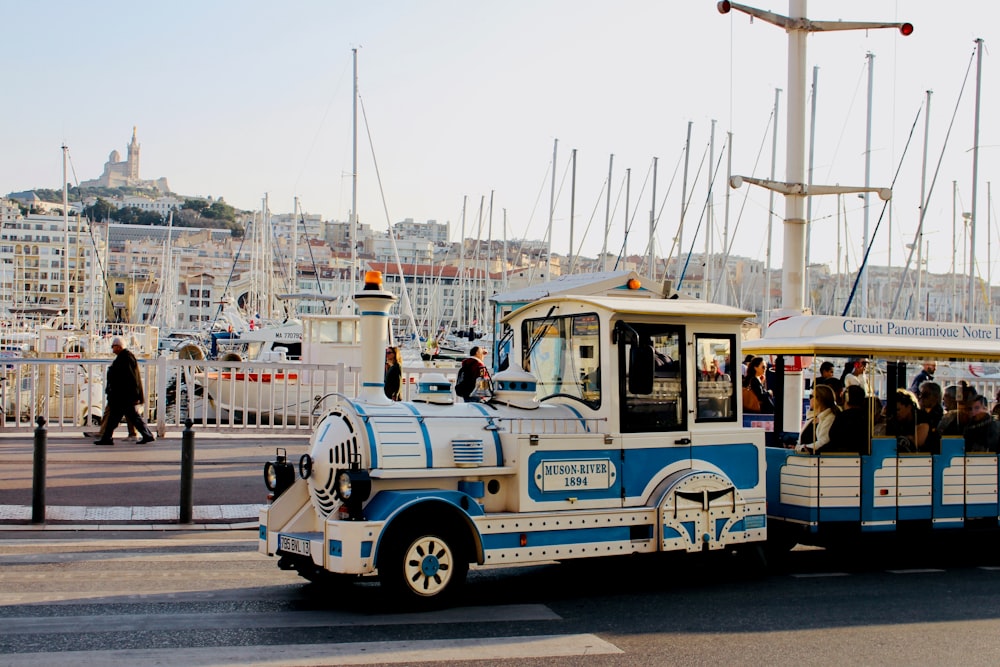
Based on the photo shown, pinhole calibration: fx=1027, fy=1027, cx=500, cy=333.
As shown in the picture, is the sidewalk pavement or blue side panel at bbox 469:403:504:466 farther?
the sidewalk pavement

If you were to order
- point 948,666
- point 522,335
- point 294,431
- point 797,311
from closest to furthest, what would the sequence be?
1. point 948,666
2. point 522,335
3. point 797,311
4. point 294,431

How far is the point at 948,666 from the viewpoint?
6.70m

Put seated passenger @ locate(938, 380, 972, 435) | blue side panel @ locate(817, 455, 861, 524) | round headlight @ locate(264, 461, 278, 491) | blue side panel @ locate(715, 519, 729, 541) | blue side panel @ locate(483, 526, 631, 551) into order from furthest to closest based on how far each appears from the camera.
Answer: seated passenger @ locate(938, 380, 972, 435) → blue side panel @ locate(817, 455, 861, 524) → blue side panel @ locate(715, 519, 729, 541) → round headlight @ locate(264, 461, 278, 491) → blue side panel @ locate(483, 526, 631, 551)

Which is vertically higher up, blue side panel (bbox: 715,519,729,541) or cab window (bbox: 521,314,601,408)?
cab window (bbox: 521,314,601,408)

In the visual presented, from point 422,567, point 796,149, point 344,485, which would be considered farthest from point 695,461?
point 796,149

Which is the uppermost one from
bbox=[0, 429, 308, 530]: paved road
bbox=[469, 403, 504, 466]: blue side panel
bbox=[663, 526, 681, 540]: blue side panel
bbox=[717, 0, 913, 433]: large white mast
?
bbox=[717, 0, 913, 433]: large white mast

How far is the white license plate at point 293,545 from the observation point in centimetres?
787

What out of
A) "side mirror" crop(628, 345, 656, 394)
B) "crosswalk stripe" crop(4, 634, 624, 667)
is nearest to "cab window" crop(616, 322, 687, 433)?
"side mirror" crop(628, 345, 656, 394)

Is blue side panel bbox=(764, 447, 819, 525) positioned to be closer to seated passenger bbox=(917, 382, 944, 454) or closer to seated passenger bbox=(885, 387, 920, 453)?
seated passenger bbox=(885, 387, 920, 453)

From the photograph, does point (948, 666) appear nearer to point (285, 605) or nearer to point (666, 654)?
point (666, 654)

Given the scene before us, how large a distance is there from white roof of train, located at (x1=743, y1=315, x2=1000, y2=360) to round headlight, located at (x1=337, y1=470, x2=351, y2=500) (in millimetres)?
4974

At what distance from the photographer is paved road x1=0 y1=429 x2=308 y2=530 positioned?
38.2 feet

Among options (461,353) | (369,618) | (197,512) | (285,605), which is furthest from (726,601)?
(461,353)

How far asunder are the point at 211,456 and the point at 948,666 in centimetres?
1151
